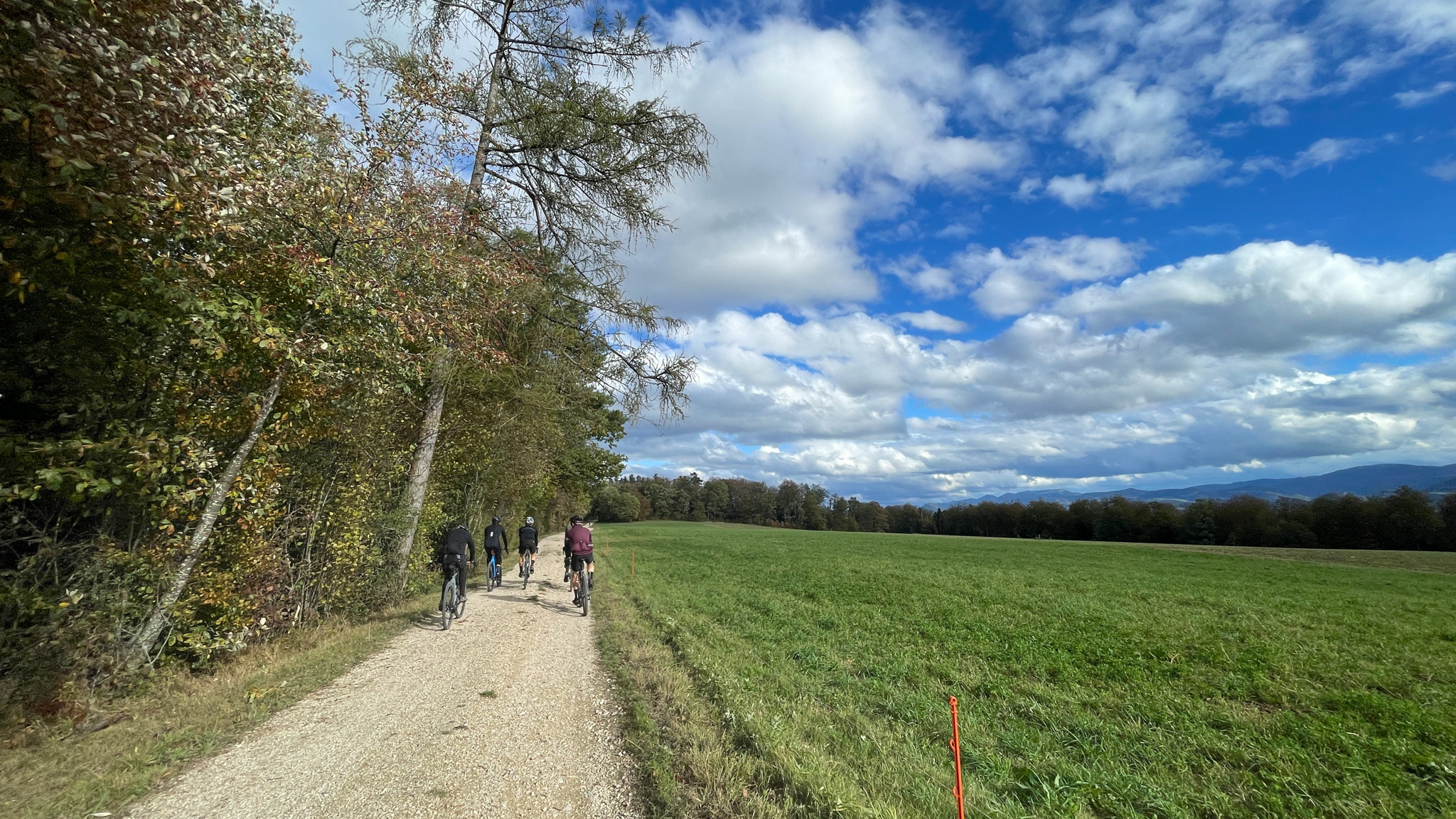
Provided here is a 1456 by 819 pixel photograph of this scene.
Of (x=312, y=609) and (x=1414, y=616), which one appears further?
(x=1414, y=616)

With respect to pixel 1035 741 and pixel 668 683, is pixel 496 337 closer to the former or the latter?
pixel 668 683

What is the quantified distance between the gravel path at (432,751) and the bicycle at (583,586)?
376cm

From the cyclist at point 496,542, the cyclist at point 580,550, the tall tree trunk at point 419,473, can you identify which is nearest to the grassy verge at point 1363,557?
the cyclist at point 580,550

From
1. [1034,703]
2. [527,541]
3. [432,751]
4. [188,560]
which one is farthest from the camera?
[527,541]

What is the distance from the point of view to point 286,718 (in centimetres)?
555

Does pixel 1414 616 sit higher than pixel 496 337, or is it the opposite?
pixel 496 337

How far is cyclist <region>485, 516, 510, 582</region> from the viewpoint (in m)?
14.5

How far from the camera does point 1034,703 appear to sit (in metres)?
7.27

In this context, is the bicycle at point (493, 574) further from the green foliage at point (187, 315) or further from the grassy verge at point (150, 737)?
the grassy verge at point (150, 737)

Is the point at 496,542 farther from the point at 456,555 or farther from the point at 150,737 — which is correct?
the point at 150,737

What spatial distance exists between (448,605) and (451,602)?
0.31ft

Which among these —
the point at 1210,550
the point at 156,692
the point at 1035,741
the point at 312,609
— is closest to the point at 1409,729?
the point at 1035,741

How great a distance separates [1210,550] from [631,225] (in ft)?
187

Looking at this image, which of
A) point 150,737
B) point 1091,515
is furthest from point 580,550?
point 1091,515
